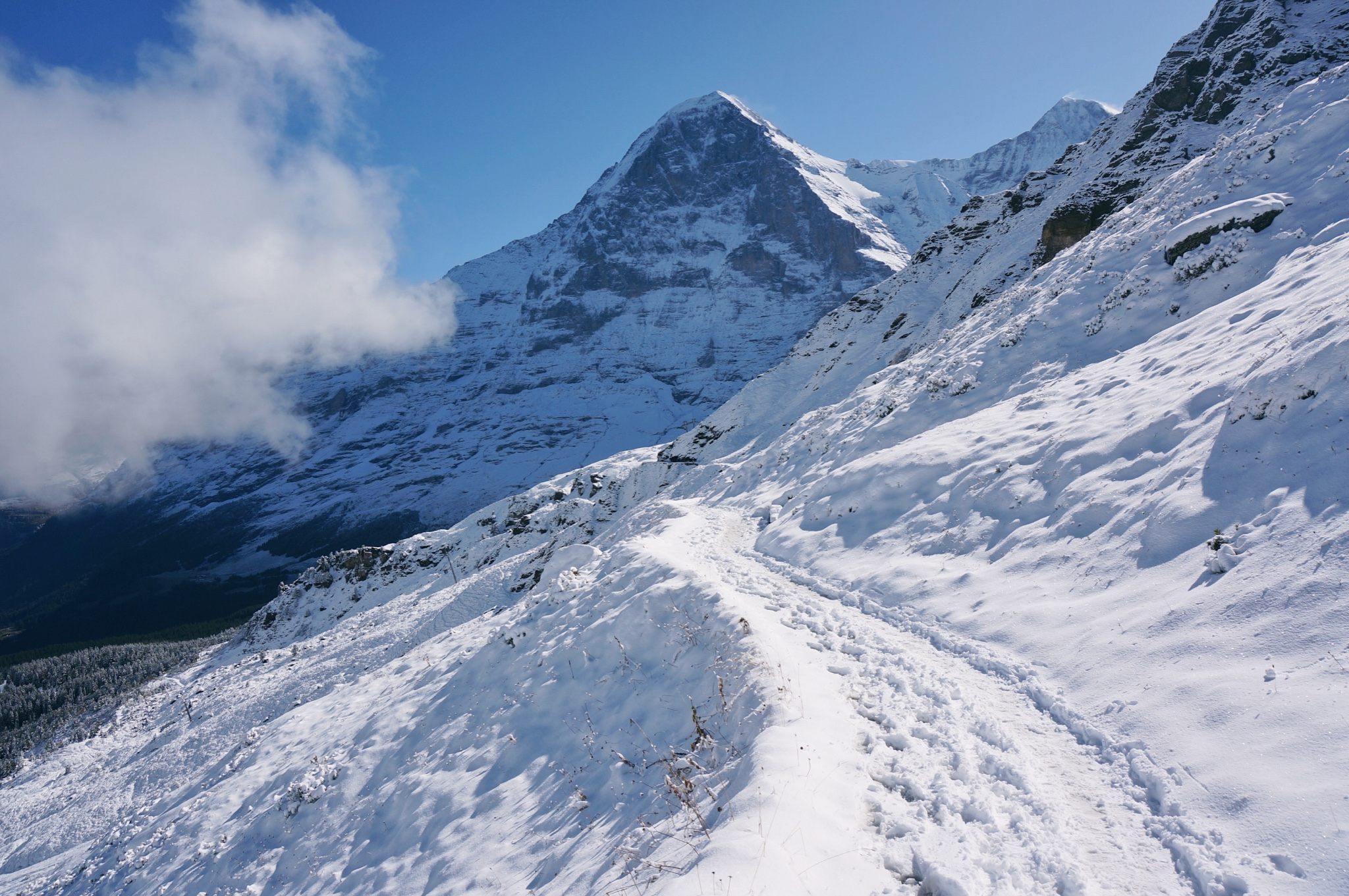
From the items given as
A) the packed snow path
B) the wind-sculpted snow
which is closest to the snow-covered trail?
the packed snow path

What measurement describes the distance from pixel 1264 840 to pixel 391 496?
220753mm

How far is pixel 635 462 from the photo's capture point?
66000mm

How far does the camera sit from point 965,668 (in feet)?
24.8

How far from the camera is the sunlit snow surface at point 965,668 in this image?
4496 mm

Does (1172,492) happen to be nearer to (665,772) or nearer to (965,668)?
(965,668)

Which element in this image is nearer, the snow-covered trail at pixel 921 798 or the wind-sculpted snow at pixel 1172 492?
the snow-covered trail at pixel 921 798

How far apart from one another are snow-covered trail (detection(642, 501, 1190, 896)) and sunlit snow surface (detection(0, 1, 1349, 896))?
4 cm

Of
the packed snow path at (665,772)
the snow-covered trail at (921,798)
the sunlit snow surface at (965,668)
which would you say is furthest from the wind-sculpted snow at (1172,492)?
the packed snow path at (665,772)

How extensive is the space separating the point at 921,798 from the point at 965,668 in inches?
120

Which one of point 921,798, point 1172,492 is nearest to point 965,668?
point 921,798

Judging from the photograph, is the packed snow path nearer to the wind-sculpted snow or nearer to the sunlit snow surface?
the sunlit snow surface

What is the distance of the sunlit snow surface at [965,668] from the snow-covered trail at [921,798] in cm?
4

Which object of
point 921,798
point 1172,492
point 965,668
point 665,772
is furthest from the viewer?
point 1172,492

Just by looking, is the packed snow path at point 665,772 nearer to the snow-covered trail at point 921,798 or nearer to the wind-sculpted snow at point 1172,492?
the snow-covered trail at point 921,798
